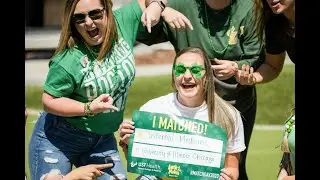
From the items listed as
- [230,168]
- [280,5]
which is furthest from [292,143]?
[280,5]

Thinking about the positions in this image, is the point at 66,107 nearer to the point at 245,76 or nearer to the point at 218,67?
the point at 218,67

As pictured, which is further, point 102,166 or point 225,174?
point 102,166

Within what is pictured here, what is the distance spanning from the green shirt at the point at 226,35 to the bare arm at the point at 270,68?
0.13 feet

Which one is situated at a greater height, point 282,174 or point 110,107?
point 110,107

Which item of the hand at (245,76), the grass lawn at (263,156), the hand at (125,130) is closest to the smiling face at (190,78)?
the hand at (245,76)

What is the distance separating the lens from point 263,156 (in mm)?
5016

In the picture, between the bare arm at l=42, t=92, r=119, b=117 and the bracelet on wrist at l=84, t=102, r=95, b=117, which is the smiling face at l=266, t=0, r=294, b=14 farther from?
the bracelet on wrist at l=84, t=102, r=95, b=117

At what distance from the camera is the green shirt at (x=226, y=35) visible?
4.89 meters

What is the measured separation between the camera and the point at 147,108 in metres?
4.98

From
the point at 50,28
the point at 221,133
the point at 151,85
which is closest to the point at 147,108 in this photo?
the point at 151,85

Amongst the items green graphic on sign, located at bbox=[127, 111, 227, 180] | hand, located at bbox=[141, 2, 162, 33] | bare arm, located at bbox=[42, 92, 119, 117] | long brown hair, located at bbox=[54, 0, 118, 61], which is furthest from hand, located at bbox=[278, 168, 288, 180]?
long brown hair, located at bbox=[54, 0, 118, 61]

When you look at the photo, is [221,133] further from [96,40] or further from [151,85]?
[96,40]

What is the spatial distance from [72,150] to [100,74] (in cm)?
53

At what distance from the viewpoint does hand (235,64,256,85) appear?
4.91 meters
